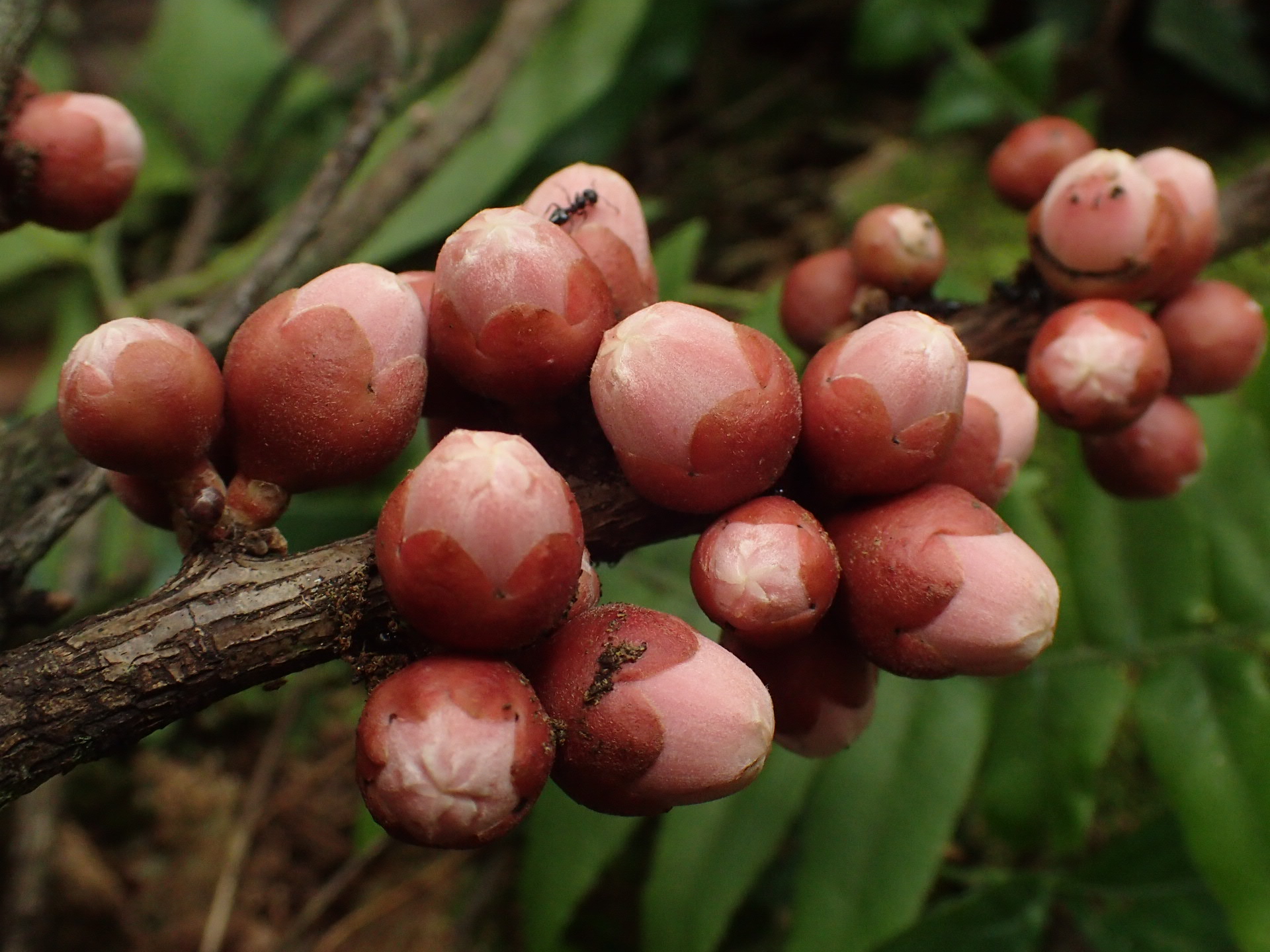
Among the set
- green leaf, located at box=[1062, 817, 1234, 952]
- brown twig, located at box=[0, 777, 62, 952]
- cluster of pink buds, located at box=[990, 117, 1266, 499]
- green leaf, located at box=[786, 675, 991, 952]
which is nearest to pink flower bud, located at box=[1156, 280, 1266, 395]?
cluster of pink buds, located at box=[990, 117, 1266, 499]

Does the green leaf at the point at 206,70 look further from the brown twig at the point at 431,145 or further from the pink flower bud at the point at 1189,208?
the pink flower bud at the point at 1189,208

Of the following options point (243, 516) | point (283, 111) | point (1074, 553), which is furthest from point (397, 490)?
point (283, 111)

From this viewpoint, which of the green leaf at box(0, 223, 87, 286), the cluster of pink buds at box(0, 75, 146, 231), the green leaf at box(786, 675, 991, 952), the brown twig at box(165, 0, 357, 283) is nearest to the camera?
the cluster of pink buds at box(0, 75, 146, 231)

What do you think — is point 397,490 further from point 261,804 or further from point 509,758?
point 261,804

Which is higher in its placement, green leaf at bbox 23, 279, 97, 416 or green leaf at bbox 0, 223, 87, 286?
green leaf at bbox 0, 223, 87, 286

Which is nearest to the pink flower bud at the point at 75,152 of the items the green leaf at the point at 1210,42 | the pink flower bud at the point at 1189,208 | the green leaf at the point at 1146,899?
the pink flower bud at the point at 1189,208

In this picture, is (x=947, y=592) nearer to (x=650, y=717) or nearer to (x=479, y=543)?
(x=650, y=717)

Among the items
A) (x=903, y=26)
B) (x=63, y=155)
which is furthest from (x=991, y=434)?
(x=903, y=26)

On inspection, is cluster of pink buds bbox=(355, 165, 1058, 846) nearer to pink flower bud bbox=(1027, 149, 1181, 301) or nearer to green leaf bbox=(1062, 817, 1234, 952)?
pink flower bud bbox=(1027, 149, 1181, 301)
